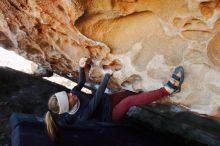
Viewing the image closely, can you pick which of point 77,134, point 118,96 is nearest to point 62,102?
point 77,134

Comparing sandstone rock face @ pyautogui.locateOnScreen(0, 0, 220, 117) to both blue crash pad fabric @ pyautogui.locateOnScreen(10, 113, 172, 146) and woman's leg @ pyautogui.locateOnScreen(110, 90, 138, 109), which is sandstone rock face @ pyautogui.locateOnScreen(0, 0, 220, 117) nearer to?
woman's leg @ pyautogui.locateOnScreen(110, 90, 138, 109)

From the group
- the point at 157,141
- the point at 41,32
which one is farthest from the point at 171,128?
the point at 41,32

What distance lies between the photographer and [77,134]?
109 inches

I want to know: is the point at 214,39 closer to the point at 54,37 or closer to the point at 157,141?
the point at 157,141

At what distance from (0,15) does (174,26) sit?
5.41 ft

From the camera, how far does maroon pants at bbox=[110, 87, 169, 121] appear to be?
9.24 ft

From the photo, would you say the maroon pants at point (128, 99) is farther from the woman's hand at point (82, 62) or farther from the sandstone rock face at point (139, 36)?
the woman's hand at point (82, 62)

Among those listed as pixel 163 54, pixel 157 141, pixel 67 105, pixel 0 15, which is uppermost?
pixel 0 15

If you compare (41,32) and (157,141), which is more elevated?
(41,32)

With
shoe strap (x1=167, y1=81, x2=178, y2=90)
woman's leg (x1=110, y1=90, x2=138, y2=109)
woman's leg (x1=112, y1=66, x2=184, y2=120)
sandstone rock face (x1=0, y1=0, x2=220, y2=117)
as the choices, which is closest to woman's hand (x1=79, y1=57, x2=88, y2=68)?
sandstone rock face (x1=0, y1=0, x2=220, y2=117)

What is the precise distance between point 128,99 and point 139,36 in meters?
0.54

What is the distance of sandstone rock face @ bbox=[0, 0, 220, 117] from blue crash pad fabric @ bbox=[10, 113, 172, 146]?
42 cm

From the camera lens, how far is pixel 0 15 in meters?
3.31

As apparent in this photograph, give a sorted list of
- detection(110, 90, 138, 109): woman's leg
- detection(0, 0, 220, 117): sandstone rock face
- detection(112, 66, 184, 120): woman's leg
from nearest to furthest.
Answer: detection(0, 0, 220, 117): sandstone rock face < detection(112, 66, 184, 120): woman's leg < detection(110, 90, 138, 109): woman's leg
